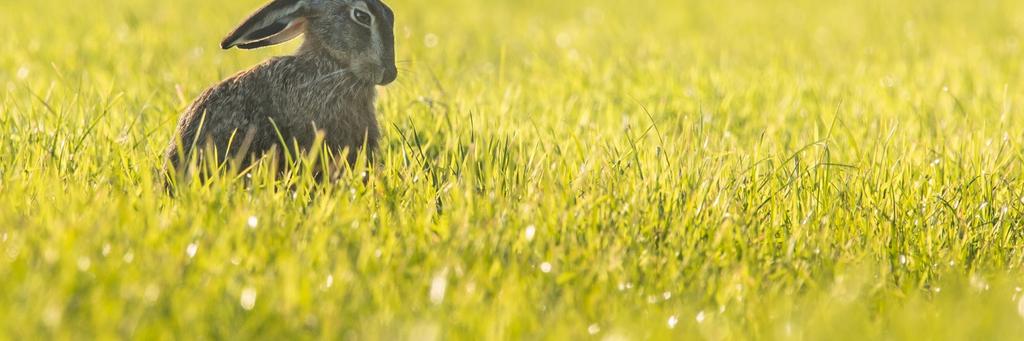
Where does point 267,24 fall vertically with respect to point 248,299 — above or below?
above

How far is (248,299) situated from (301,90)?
60.0 inches

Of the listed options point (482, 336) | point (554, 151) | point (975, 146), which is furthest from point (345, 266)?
point (975, 146)

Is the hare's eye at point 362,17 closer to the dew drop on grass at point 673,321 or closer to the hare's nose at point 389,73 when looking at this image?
the hare's nose at point 389,73

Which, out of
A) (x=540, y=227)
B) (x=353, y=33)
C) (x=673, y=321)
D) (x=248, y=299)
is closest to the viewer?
(x=248, y=299)

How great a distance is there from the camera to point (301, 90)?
14.4ft

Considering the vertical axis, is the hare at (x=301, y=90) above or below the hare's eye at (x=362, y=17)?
below

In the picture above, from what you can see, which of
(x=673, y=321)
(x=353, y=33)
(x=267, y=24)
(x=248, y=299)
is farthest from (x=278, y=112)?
(x=673, y=321)

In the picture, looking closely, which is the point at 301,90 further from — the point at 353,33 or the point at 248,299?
the point at 248,299

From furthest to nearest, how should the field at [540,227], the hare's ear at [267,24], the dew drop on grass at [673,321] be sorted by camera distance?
the hare's ear at [267,24]
the dew drop on grass at [673,321]
the field at [540,227]

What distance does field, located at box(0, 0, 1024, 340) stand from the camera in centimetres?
296

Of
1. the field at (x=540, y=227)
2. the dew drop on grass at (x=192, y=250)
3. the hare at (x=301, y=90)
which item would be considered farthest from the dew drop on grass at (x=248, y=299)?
the hare at (x=301, y=90)

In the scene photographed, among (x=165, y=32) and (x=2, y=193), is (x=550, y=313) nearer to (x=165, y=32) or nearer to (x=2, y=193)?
(x=2, y=193)

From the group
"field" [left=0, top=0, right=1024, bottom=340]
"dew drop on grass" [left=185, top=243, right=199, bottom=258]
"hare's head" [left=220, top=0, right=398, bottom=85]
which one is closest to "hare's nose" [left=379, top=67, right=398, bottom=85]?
"hare's head" [left=220, top=0, right=398, bottom=85]

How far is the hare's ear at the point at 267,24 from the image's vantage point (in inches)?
174
